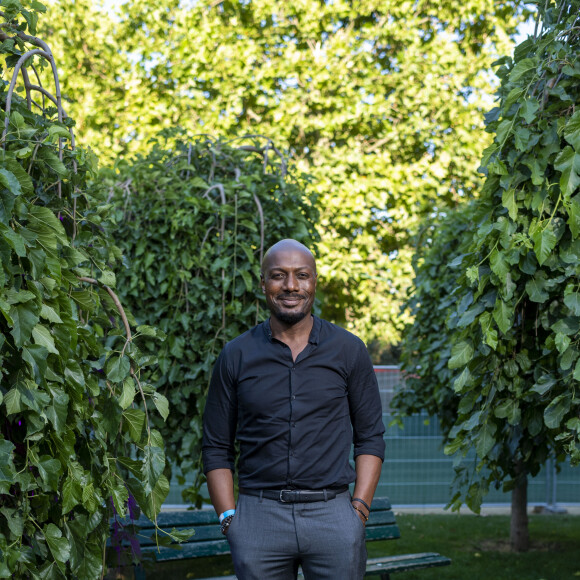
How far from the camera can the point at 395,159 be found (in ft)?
38.8

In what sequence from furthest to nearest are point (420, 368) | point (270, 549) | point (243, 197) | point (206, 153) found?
1. point (420, 368)
2. point (206, 153)
3. point (243, 197)
4. point (270, 549)

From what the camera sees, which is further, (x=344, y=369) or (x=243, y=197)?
(x=243, y=197)

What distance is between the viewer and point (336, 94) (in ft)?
37.0

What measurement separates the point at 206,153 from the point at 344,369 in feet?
7.29

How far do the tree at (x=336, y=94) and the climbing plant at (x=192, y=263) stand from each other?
625 centimetres

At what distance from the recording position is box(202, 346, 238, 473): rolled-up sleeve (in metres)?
2.65

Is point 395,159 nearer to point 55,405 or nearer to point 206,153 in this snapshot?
point 206,153

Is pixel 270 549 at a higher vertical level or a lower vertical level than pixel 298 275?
lower

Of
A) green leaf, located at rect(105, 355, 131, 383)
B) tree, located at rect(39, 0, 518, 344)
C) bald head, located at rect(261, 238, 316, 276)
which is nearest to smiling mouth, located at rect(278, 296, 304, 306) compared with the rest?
bald head, located at rect(261, 238, 316, 276)

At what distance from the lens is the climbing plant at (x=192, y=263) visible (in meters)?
4.06

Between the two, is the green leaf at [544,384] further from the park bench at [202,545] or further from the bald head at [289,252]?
the park bench at [202,545]

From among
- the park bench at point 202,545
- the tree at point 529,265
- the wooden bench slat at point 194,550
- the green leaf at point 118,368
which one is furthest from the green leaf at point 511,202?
the wooden bench slat at point 194,550

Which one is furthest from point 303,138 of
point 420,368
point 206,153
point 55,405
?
point 55,405

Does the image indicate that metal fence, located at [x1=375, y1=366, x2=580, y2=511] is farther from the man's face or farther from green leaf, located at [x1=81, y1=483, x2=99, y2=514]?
green leaf, located at [x1=81, y1=483, x2=99, y2=514]
